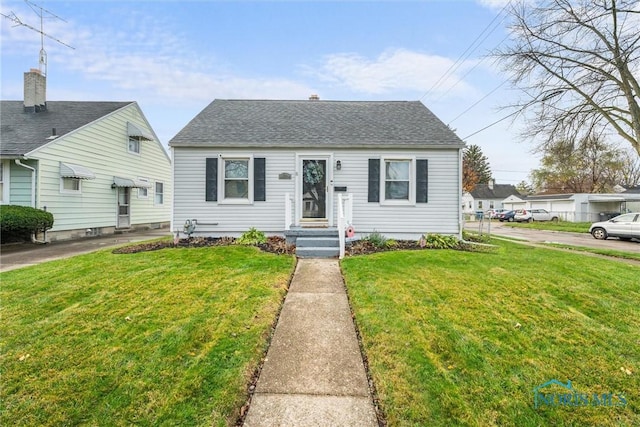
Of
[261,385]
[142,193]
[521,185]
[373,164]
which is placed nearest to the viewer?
[261,385]

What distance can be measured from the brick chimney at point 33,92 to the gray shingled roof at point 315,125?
27.3ft

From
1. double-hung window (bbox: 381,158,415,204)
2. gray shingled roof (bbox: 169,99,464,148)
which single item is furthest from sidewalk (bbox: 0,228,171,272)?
double-hung window (bbox: 381,158,415,204)

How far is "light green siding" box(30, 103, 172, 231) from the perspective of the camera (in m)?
10.7

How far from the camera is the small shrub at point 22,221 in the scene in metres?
8.77

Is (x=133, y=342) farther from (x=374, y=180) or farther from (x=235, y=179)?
(x=374, y=180)

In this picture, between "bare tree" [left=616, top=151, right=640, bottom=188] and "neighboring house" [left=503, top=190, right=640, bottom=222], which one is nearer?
"neighboring house" [left=503, top=190, right=640, bottom=222]

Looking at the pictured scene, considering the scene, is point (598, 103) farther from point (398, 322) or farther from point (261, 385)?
point (261, 385)

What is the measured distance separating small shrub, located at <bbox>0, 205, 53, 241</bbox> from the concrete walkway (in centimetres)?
982

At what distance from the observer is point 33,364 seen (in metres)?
2.73

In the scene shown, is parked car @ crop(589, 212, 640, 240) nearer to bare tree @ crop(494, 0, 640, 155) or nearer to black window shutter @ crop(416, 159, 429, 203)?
bare tree @ crop(494, 0, 640, 155)

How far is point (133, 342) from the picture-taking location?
3.13 metres

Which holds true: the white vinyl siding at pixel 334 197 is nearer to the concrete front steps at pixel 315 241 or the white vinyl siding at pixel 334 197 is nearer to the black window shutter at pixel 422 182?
the black window shutter at pixel 422 182

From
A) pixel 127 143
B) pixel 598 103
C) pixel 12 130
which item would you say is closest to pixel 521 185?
pixel 598 103

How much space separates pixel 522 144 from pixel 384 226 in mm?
11783
